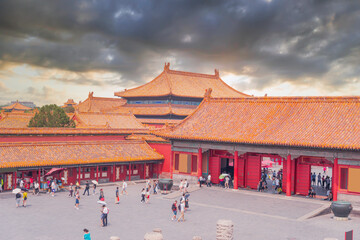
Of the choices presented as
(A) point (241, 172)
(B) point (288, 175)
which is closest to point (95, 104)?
(A) point (241, 172)

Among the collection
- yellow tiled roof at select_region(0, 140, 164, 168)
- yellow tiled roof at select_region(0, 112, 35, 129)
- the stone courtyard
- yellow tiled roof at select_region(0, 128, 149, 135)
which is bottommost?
the stone courtyard

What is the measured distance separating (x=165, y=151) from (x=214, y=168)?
884 cm

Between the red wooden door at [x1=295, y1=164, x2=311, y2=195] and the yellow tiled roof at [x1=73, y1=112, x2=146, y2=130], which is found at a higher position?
the yellow tiled roof at [x1=73, y1=112, x2=146, y2=130]

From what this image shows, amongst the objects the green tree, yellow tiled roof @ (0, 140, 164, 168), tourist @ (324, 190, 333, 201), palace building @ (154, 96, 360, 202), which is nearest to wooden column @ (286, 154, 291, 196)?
palace building @ (154, 96, 360, 202)

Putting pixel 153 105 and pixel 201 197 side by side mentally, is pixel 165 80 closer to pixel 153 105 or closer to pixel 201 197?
pixel 153 105

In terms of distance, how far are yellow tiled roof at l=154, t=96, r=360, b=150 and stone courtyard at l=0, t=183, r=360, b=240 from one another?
5.87 metres

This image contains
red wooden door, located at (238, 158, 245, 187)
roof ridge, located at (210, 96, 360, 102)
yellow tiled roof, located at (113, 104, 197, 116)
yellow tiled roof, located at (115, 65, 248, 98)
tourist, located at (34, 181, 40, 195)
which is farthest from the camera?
yellow tiled roof, located at (115, 65, 248, 98)

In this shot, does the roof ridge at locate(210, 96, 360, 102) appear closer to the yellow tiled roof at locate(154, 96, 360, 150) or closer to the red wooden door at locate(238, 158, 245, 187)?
the yellow tiled roof at locate(154, 96, 360, 150)

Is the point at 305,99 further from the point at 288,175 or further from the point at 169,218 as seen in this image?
the point at 169,218

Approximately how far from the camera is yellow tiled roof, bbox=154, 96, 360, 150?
1566 inches

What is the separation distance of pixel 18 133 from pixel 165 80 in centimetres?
4060

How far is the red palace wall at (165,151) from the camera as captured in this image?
180 ft

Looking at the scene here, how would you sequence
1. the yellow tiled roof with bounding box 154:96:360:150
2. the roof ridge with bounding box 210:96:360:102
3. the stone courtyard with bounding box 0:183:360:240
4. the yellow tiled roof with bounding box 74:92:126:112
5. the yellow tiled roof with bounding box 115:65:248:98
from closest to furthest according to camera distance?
the stone courtyard with bounding box 0:183:360:240
the yellow tiled roof with bounding box 154:96:360:150
the roof ridge with bounding box 210:96:360:102
the yellow tiled roof with bounding box 115:65:248:98
the yellow tiled roof with bounding box 74:92:126:112

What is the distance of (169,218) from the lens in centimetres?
3238
